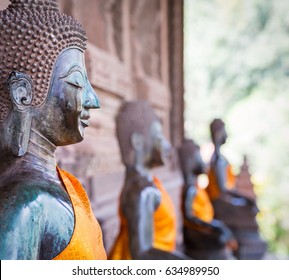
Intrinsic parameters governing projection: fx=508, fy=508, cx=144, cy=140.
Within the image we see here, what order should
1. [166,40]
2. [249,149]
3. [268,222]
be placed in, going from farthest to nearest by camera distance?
[249,149] < [268,222] < [166,40]

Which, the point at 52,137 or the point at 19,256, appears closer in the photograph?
the point at 19,256

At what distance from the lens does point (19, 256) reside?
84cm

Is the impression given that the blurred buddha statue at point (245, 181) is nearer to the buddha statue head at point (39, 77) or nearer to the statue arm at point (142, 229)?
the statue arm at point (142, 229)

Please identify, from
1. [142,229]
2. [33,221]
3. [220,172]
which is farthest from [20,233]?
[220,172]

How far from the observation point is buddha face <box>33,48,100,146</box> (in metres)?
0.97

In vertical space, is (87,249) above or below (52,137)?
below

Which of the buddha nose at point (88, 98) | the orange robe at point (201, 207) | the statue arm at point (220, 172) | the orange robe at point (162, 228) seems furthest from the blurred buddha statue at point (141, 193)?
the statue arm at point (220, 172)

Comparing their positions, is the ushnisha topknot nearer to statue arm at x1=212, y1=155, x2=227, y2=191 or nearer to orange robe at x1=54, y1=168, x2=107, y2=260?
orange robe at x1=54, y1=168, x2=107, y2=260

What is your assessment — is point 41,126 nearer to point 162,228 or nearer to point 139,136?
point 139,136

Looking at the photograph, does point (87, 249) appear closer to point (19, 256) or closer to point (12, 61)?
point (19, 256)

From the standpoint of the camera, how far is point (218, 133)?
3727mm

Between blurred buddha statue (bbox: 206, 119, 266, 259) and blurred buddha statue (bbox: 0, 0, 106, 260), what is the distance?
261 centimetres
